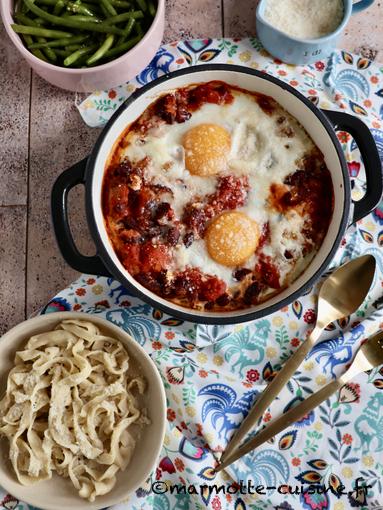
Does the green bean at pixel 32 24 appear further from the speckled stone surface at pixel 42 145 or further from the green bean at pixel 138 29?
the green bean at pixel 138 29

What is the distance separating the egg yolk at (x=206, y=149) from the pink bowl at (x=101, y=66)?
0.46 m

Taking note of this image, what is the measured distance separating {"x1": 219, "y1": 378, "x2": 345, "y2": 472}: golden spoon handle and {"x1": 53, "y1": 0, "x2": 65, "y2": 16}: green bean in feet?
6.71

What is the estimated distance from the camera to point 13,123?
3.19 meters

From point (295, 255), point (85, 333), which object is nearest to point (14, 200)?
point (85, 333)

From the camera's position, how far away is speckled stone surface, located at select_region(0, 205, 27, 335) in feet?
10.2

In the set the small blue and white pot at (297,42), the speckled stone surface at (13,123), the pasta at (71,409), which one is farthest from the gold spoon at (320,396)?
the speckled stone surface at (13,123)

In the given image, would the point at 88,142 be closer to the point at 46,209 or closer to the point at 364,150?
the point at 46,209

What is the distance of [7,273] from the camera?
3127 millimetres

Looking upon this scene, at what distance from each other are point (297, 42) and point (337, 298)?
3.73 feet

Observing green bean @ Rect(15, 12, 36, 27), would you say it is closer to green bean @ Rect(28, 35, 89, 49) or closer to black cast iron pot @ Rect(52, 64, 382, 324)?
green bean @ Rect(28, 35, 89, 49)

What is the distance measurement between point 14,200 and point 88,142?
45 centimetres

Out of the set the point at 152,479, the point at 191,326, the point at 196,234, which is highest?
the point at 196,234

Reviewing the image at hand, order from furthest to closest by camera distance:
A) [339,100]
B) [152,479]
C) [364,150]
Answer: [339,100], [152,479], [364,150]

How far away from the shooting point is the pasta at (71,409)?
2809 millimetres
